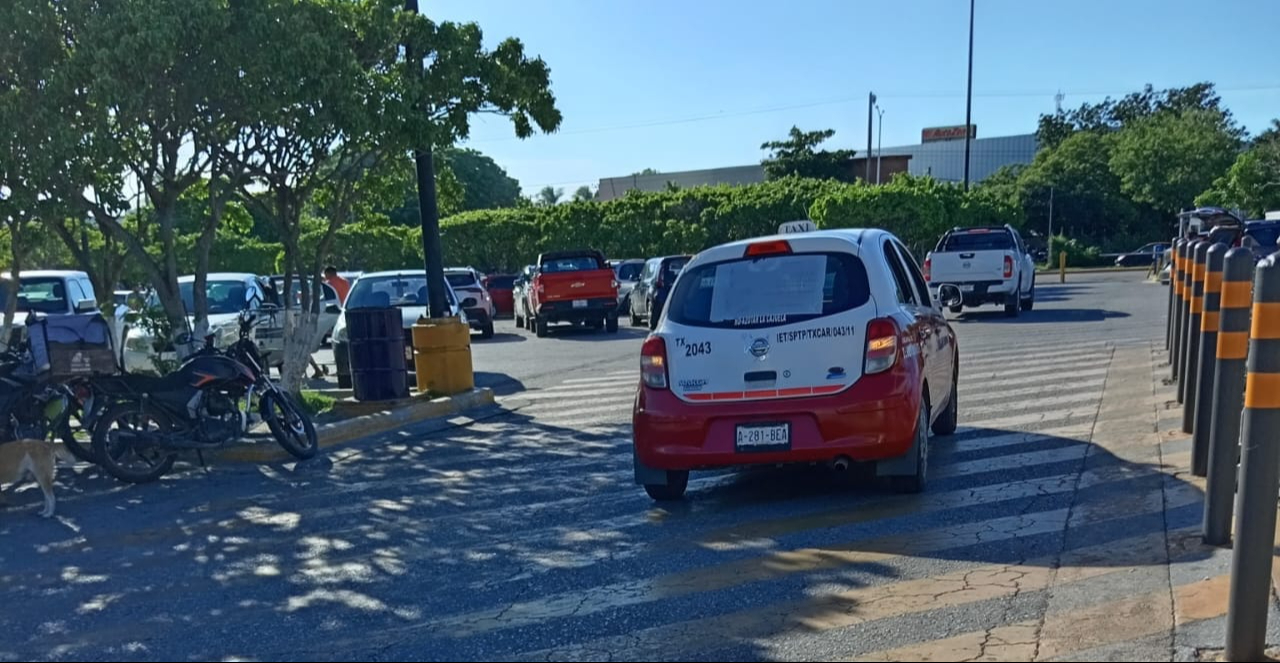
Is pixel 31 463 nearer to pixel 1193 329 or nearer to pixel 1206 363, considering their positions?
pixel 1206 363

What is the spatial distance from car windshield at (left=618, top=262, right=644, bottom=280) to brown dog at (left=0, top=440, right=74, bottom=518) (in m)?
23.5

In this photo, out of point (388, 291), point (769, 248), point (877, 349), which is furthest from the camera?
point (388, 291)

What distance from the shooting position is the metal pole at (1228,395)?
5316 millimetres

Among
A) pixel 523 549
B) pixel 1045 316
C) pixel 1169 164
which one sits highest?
pixel 1169 164

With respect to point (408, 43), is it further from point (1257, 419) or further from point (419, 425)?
point (1257, 419)

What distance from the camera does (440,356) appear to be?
1296cm

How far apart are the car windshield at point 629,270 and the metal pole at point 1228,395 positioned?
84.3 feet

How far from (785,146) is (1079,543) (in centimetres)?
5420

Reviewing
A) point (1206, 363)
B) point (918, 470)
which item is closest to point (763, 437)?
point (918, 470)

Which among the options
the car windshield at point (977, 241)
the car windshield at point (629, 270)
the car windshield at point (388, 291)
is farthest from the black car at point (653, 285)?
the car windshield at point (977, 241)

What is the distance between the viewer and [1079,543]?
5.89 metres

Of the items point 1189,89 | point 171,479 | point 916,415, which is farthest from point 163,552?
point 1189,89

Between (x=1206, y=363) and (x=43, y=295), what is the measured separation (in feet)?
46.0

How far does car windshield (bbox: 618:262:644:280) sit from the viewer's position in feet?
102
